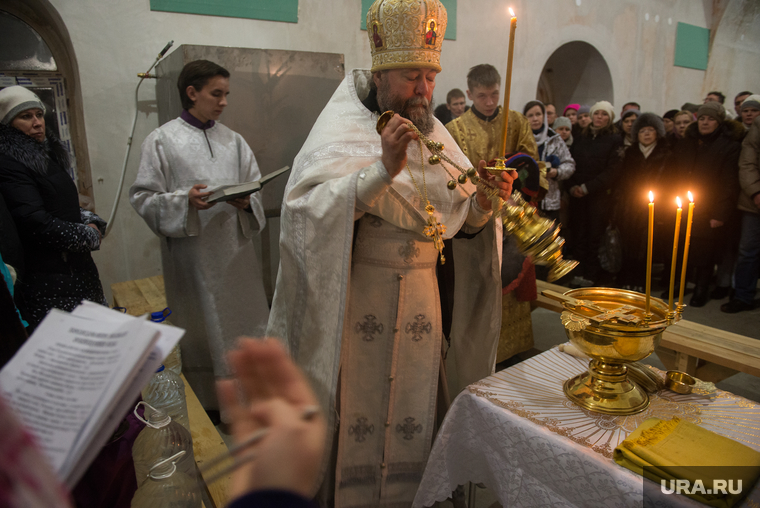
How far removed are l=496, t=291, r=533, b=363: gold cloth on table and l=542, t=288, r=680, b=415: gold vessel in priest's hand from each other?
6.54ft

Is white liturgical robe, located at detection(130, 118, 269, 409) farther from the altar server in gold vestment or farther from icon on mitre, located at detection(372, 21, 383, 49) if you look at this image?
the altar server in gold vestment

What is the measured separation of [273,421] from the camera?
58 centimetres

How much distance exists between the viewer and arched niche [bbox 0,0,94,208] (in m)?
3.82

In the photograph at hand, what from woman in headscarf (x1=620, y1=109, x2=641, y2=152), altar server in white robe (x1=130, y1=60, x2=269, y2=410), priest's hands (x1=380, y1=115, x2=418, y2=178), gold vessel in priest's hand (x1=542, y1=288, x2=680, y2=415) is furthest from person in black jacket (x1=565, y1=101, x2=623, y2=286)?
priest's hands (x1=380, y1=115, x2=418, y2=178)

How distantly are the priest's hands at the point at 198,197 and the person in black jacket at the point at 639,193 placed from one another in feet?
14.2

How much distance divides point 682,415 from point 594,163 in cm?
447

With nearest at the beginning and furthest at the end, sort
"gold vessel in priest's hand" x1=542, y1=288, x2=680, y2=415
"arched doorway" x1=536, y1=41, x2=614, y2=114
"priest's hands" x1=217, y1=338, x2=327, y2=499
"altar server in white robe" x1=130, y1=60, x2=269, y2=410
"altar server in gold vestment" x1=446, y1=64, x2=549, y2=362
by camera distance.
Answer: "priest's hands" x1=217, y1=338, x2=327, y2=499
"gold vessel in priest's hand" x1=542, y1=288, x2=680, y2=415
"altar server in white robe" x1=130, y1=60, x2=269, y2=410
"altar server in gold vestment" x1=446, y1=64, x2=549, y2=362
"arched doorway" x1=536, y1=41, x2=614, y2=114

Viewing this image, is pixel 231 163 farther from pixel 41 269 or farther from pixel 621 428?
pixel 621 428

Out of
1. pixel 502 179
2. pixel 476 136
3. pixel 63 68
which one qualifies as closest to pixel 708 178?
pixel 476 136

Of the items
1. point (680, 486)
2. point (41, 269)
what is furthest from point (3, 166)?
point (680, 486)

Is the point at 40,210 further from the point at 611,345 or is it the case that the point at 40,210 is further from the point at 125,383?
the point at 611,345

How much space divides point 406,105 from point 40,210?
1.82 m

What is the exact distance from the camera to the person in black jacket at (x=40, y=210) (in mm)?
2215

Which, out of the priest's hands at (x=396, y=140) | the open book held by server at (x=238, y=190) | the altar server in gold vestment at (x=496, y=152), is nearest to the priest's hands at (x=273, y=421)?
the priest's hands at (x=396, y=140)
